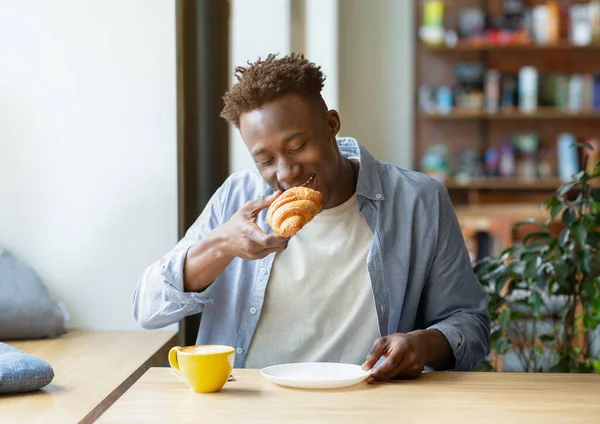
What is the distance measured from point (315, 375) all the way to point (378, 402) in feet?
0.61

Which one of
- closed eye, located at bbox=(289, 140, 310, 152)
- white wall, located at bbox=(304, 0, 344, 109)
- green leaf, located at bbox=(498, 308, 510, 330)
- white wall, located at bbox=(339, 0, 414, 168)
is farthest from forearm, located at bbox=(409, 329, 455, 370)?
white wall, located at bbox=(339, 0, 414, 168)

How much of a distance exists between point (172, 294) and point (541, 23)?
5.22 metres

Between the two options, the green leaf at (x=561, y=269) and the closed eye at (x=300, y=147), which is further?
the green leaf at (x=561, y=269)

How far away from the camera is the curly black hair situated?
1.69 metres

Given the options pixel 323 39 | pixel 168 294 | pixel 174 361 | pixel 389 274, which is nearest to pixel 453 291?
pixel 389 274

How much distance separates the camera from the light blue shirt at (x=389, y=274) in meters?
1.84

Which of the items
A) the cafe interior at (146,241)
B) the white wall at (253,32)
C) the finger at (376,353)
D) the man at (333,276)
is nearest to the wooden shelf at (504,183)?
the cafe interior at (146,241)

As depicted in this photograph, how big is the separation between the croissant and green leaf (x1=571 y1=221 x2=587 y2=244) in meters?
1.06

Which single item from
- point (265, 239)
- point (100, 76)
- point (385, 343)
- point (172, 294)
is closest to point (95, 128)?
point (100, 76)

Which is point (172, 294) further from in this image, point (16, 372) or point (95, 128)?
point (95, 128)

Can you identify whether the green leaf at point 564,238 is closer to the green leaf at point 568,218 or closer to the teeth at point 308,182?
the green leaf at point 568,218

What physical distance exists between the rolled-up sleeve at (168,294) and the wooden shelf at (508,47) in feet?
15.6

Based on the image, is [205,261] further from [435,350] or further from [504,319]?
[504,319]

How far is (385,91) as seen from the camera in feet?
21.6
